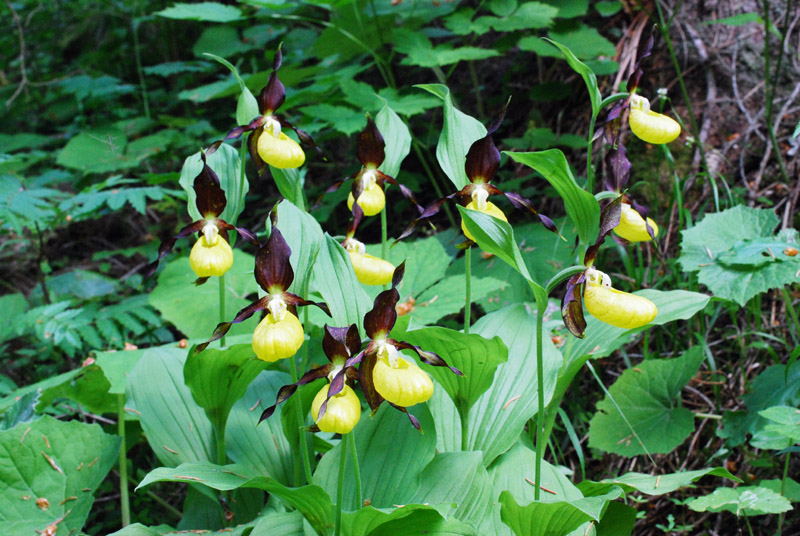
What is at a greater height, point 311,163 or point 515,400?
point 515,400

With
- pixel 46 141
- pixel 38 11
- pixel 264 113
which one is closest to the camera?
pixel 264 113

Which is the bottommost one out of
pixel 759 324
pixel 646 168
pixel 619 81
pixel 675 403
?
pixel 675 403

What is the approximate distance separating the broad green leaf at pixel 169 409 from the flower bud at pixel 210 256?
0.38 metres

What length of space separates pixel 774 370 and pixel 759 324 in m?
0.41

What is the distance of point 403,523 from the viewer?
1.32 meters

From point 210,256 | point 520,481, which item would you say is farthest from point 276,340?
point 520,481

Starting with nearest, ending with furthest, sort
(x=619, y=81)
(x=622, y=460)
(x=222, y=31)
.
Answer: (x=622, y=460)
(x=619, y=81)
(x=222, y=31)

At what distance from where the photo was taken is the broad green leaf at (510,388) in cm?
168

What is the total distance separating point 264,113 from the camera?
1899 millimetres

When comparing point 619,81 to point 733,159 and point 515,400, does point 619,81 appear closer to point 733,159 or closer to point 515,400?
point 733,159

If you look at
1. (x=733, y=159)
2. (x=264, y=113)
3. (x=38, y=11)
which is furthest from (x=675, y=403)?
(x=38, y=11)

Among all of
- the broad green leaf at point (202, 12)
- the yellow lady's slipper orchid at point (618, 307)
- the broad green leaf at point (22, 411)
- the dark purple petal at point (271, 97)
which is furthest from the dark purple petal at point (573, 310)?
the broad green leaf at point (202, 12)

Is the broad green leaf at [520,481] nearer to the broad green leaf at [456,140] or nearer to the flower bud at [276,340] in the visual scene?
the flower bud at [276,340]

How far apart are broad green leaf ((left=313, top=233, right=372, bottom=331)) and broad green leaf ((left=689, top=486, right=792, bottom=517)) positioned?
1.02 m
